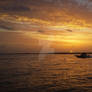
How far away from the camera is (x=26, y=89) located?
2756cm

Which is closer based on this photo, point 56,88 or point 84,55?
point 56,88

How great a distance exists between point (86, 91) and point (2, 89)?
15815 millimetres

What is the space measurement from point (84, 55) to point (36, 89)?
123442mm

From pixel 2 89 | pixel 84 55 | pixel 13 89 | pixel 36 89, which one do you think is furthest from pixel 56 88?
pixel 84 55

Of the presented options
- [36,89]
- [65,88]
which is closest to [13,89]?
[36,89]

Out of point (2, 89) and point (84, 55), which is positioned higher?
point (2, 89)

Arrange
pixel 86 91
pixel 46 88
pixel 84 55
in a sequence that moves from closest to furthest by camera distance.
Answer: pixel 86 91, pixel 46 88, pixel 84 55

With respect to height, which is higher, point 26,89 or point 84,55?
point 26,89

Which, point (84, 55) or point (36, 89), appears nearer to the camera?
point (36, 89)

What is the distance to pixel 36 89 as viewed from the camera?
27609mm

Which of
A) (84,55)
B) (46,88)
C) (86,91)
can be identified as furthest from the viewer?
(84,55)

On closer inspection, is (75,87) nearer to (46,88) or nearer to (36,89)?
(46,88)

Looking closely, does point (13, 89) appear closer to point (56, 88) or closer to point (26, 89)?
point (26, 89)

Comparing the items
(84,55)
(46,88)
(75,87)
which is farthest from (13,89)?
(84,55)
